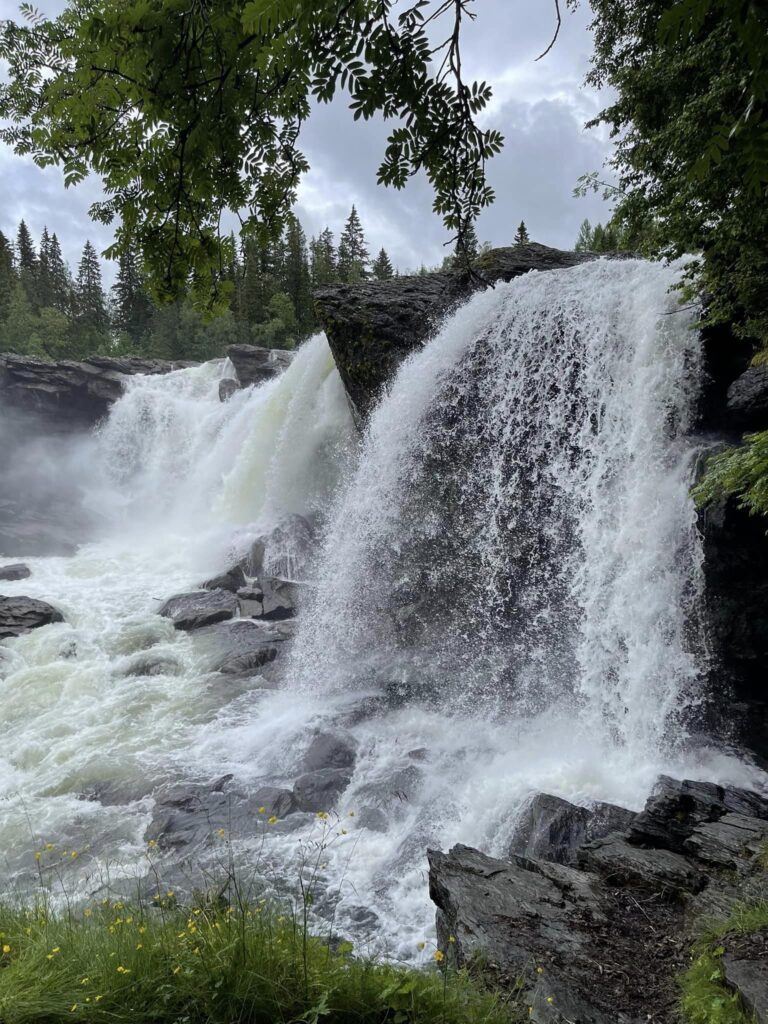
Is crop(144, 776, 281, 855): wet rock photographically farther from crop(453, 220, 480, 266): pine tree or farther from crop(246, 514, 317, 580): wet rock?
crop(246, 514, 317, 580): wet rock

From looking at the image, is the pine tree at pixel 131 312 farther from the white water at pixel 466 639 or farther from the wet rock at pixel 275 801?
the wet rock at pixel 275 801

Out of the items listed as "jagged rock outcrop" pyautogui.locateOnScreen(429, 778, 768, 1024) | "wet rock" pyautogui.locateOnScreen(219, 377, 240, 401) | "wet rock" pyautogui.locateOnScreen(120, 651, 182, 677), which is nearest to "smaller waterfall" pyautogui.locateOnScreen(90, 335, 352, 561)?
"wet rock" pyautogui.locateOnScreen(219, 377, 240, 401)

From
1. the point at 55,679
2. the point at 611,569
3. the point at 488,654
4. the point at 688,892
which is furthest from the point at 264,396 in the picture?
the point at 688,892

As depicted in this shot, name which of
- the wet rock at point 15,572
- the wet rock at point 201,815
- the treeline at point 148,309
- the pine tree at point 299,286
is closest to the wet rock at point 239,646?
the wet rock at point 201,815

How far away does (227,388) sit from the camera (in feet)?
92.1

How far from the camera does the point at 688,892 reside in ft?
15.7

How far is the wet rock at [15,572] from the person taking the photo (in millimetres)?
18688

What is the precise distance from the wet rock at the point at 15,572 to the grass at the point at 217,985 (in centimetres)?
1878

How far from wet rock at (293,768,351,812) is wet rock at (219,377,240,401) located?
21902mm

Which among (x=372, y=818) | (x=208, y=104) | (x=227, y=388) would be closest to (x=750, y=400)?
(x=372, y=818)

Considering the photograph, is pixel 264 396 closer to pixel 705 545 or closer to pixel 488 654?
pixel 488 654

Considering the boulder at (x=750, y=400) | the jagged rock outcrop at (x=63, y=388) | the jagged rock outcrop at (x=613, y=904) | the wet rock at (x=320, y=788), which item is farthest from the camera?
the jagged rock outcrop at (x=63, y=388)

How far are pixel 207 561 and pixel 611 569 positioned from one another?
→ 44.6 ft

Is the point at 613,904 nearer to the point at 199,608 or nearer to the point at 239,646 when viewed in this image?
the point at 239,646
